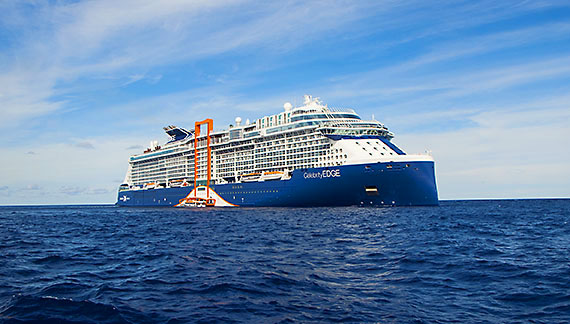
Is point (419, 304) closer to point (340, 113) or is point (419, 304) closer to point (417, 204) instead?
point (417, 204)

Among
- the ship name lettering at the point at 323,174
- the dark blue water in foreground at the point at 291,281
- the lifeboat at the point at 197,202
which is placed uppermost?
the ship name lettering at the point at 323,174

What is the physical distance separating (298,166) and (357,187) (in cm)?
1087

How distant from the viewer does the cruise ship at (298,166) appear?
159 ft

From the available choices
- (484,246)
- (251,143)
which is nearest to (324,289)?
(484,246)

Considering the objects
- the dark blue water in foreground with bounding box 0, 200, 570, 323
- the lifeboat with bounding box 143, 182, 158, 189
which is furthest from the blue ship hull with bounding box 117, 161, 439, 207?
the lifeboat with bounding box 143, 182, 158, 189

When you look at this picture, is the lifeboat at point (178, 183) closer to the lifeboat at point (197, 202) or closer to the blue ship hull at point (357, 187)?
the lifeboat at point (197, 202)

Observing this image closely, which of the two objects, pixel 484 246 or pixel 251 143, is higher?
pixel 251 143

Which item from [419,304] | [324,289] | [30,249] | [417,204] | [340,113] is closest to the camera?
[419,304]

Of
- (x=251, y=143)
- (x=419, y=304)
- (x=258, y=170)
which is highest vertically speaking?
(x=251, y=143)

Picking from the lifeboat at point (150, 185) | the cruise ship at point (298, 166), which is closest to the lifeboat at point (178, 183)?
the cruise ship at point (298, 166)

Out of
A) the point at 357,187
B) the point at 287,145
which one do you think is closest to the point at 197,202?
the point at 287,145

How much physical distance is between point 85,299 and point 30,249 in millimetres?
12564

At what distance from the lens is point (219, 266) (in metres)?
14.3

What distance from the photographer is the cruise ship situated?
4856 centimetres
